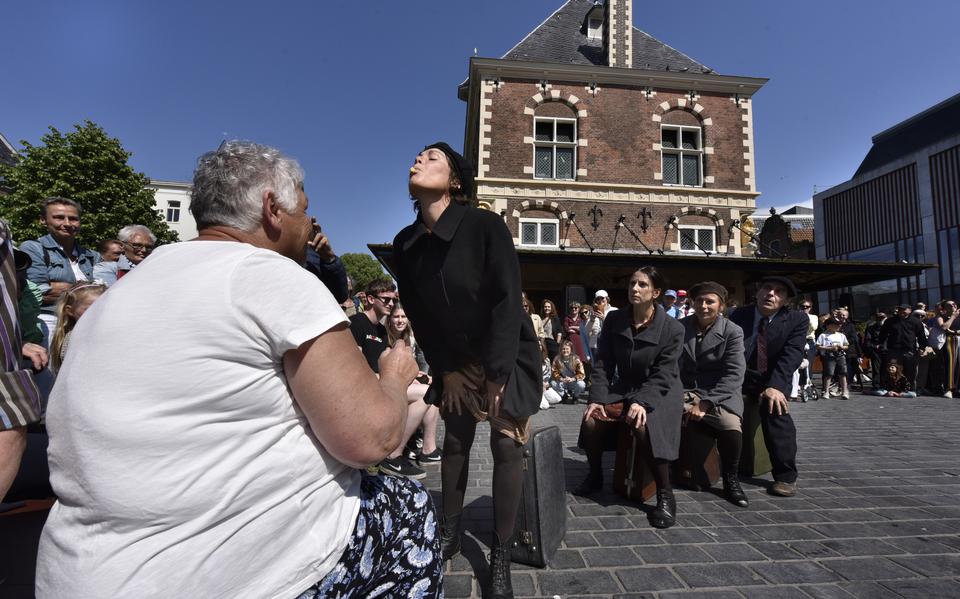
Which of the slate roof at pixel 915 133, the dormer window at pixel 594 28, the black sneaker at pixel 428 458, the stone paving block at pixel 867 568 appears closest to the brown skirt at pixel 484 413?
the stone paving block at pixel 867 568

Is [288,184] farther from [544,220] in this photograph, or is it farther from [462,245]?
[544,220]

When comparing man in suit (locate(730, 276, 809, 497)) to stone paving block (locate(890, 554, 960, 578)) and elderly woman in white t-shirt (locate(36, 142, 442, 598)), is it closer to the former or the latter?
stone paving block (locate(890, 554, 960, 578))

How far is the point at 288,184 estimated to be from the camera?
1.29 meters

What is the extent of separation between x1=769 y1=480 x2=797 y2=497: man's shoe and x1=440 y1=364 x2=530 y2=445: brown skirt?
2.52 metres

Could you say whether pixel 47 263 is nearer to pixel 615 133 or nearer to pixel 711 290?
pixel 711 290

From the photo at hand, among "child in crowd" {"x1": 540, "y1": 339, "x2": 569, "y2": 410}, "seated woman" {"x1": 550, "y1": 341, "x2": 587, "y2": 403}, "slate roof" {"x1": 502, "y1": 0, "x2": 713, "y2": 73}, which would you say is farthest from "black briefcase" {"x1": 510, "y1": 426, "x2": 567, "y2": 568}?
"slate roof" {"x1": 502, "y1": 0, "x2": 713, "y2": 73}

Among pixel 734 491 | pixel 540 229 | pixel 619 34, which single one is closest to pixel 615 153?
pixel 540 229

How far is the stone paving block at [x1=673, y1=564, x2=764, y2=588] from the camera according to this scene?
2236mm

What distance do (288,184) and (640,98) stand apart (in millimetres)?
18666

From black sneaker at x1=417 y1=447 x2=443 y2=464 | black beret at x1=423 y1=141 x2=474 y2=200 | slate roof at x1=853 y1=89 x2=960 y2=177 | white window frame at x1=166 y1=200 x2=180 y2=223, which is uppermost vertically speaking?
slate roof at x1=853 y1=89 x2=960 y2=177

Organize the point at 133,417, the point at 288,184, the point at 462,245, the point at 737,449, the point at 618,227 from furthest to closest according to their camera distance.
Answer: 1. the point at 618,227
2. the point at 737,449
3. the point at 462,245
4. the point at 288,184
5. the point at 133,417

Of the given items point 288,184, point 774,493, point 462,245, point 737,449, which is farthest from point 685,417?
point 288,184

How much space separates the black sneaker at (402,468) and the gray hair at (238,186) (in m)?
3.12

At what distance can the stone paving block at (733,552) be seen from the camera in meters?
2.48
